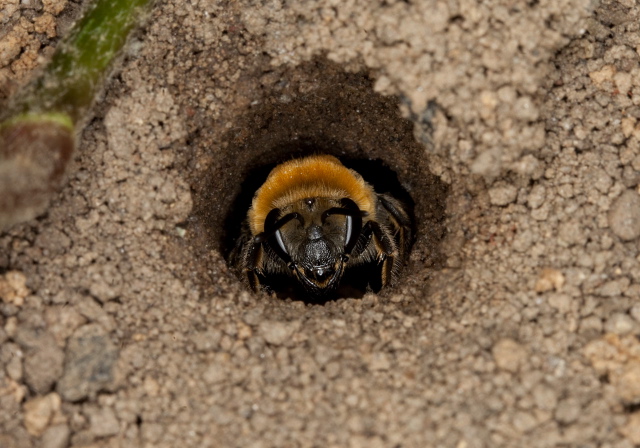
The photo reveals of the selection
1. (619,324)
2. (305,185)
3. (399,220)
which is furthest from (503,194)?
(305,185)

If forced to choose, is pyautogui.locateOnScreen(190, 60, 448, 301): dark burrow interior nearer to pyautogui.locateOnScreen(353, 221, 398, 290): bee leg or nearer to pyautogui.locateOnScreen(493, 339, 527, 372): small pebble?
pyautogui.locateOnScreen(353, 221, 398, 290): bee leg

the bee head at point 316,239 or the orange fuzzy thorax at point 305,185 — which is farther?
the orange fuzzy thorax at point 305,185

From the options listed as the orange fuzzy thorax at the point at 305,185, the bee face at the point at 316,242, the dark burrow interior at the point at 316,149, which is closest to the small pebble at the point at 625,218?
the dark burrow interior at the point at 316,149

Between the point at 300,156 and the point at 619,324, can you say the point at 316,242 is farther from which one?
the point at 619,324

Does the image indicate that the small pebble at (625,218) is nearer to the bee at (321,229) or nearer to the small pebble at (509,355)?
the small pebble at (509,355)

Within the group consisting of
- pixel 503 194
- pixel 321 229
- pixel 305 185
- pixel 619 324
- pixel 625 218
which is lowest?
pixel 321 229
